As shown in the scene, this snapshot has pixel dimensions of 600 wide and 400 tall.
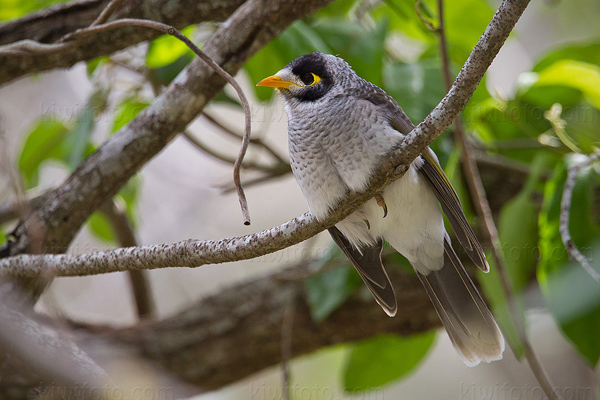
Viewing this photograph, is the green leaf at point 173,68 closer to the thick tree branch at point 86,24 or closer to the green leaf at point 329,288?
the thick tree branch at point 86,24

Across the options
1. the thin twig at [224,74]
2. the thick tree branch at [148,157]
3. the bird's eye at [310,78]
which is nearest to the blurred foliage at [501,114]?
the bird's eye at [310,78]

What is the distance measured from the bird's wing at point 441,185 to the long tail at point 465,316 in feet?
0.84

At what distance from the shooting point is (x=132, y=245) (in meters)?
3.73

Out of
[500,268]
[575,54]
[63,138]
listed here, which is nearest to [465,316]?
[500,268]

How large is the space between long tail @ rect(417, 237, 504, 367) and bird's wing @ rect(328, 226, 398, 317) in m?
0.23

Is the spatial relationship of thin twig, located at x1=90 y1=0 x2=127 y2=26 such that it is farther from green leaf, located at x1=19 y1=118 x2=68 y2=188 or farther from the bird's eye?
green leaf, located at x1=19 y1=118 x2=68 y2=188

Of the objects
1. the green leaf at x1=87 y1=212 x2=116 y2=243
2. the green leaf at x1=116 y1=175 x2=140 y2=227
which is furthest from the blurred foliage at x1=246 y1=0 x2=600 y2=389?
the green leaf at x1=87 y1=212 x2=116 y2=243

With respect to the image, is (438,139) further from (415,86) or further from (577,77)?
(577,77)

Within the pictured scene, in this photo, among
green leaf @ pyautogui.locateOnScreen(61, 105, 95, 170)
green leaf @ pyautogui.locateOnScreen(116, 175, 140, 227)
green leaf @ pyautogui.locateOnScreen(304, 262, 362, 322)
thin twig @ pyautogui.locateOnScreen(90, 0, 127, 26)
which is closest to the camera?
thin twig @ pyautogui.locateOnScreen(90, 0, 127, 26)

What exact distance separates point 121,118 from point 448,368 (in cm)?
539

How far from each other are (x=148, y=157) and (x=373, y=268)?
105 cm

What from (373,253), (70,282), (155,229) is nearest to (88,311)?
(70,282)

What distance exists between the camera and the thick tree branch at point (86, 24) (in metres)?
2.52

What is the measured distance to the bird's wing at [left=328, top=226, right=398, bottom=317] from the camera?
2.34 m
